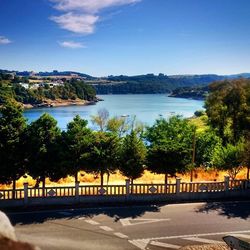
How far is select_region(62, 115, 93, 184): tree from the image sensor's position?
19.2m

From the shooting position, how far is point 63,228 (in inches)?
608

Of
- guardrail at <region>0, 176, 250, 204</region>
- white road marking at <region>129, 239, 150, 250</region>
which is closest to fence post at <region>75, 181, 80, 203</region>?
guardrail at <region>0, 176, 250, 204</region>

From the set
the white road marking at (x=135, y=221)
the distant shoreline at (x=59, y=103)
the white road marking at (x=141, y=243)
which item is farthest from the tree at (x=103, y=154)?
the distant shoreline at (x=59, y=103)

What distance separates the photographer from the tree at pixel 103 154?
63.9 ft

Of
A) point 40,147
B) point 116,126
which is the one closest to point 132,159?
point 40,147

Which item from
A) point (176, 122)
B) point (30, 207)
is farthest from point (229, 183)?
point (30, 207)

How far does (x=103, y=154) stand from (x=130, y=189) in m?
2.44

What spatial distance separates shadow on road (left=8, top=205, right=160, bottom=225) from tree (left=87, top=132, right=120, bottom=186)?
2.44 metres

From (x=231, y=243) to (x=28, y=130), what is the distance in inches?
472

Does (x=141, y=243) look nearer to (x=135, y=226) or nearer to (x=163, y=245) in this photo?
(x=163, y=245)

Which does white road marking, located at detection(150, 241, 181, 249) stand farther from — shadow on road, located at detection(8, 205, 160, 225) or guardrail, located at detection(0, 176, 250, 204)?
guardrail, located at detection(0, 176, 250, 204)

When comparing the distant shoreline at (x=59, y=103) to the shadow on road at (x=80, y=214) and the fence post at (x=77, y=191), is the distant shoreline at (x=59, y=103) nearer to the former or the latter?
the fence post at (x=77, y=191)

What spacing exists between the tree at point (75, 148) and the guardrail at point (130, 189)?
3.68 feet

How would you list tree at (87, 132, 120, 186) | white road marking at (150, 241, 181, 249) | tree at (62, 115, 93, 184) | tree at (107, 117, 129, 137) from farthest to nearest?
tree at (107, 117, 129, 137) → tree at (87, 132, 120, 186) → tree at (62, 115, 93, 184) → white road marking at (150, 241, 181, 249)
